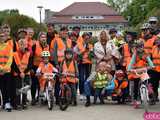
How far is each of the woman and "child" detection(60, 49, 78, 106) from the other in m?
0.82

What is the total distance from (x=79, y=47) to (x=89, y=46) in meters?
0.30

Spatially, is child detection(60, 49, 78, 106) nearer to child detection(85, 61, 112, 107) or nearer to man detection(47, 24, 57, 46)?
child detection(85, 61, 112, 107)

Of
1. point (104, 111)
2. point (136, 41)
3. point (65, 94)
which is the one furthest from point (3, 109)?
point (136, 41)

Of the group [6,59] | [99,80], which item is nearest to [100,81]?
[99,80]

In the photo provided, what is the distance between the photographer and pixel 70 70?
46.4ft

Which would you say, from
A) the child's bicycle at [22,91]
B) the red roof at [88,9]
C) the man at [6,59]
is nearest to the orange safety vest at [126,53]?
the child's bicycle at [22,91]

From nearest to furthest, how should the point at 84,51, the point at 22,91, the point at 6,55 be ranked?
the point at 6,55
the point at 22,91
the point at 84,51

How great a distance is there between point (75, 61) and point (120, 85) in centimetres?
135

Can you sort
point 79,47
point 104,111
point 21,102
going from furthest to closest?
point 79,47, point 21,102, point 104,111

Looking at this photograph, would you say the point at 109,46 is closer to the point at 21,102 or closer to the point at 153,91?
the point at 153,91

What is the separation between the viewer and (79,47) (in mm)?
15047

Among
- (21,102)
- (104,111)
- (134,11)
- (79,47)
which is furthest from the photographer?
(134,11)

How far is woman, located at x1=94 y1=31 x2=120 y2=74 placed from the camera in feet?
47.8

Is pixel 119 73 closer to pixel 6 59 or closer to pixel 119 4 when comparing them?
pixel 6 59
